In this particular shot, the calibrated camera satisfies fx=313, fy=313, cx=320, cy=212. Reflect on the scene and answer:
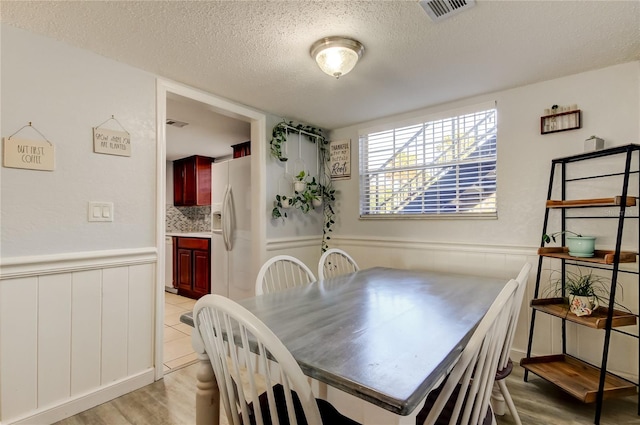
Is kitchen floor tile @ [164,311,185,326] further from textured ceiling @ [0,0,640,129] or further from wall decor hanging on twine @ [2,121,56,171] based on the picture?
textured ceiling @ [0,0,640,129]

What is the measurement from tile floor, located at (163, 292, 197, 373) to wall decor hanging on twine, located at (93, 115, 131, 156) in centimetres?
156

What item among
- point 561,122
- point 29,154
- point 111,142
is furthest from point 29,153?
point 561,122

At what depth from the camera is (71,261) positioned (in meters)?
1.76

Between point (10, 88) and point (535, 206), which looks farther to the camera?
point (535, 206)

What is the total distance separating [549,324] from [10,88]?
359 cm

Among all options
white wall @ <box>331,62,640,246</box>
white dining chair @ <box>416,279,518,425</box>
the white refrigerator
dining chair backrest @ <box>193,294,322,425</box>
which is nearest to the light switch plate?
dining chair backrest @ <box>193,294,322,425</box>

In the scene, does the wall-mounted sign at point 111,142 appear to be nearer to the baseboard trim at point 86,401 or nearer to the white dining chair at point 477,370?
the baseboard trim at point 86,401

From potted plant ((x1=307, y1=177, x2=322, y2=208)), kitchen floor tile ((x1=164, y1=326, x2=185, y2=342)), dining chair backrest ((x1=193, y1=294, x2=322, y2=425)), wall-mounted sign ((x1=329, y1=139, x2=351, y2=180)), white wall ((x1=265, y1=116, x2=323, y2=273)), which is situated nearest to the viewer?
dining chair backrest ((x1=193, y1=294, x2=322, y2=425))

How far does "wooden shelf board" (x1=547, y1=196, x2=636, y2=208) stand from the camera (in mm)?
1712

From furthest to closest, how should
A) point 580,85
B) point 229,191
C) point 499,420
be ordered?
point 229,191
point 580,85
point 499,420

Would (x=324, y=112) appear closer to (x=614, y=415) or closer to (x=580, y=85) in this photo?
(x=580, y=85)

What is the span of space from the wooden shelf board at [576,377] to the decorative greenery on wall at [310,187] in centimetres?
212

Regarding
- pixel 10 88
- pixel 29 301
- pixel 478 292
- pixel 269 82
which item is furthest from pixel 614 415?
pixel 10 88

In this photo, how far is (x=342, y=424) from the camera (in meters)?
1.01
